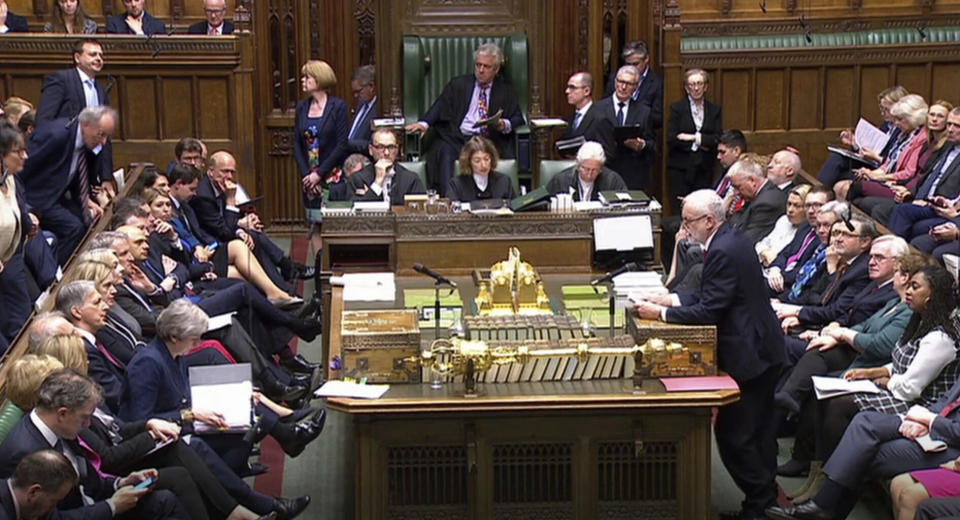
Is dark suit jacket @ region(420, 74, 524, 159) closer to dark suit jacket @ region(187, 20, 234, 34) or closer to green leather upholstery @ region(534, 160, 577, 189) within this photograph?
green leather upholstery @ region(534, 160, 577, 189)

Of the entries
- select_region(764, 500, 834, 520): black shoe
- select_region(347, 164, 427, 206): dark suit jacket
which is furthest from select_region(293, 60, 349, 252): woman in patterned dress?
select_region(764, 500, 834, 520): black shoe

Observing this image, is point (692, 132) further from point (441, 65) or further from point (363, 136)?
point (363, 136)

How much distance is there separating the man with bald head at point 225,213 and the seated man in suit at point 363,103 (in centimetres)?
146

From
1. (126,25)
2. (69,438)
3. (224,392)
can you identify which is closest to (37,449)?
(69,438)

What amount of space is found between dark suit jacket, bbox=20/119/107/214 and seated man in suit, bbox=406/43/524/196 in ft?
10.2

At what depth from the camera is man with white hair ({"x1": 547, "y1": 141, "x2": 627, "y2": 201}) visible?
923 centimetres

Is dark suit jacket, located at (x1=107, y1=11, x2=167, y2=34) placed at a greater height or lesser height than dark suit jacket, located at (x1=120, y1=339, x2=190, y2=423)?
greater

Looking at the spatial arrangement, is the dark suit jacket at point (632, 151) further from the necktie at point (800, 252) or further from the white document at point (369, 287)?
the white document at point (369, 287)

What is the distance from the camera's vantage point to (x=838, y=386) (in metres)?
6.94

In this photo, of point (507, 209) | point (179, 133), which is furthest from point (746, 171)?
point (179, 133)

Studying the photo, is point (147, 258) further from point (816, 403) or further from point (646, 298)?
point (816, 403)

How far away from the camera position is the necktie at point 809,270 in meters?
8.26

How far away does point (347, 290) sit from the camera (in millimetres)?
7699

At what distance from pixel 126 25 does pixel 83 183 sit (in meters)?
2.86
